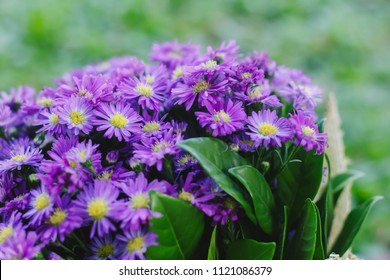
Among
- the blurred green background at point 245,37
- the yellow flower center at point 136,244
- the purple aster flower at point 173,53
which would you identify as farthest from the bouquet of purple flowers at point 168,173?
the blurred green background at point 245,37

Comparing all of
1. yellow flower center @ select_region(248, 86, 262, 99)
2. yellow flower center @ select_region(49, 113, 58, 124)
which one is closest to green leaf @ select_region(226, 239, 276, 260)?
yellow flower center @ select_region(248, 86, 262, 99)

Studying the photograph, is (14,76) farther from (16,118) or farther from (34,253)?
(34,253)

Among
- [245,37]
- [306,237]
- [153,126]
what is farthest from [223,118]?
[245,37]

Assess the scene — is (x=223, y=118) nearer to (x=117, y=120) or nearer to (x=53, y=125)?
(x=117, y=120)

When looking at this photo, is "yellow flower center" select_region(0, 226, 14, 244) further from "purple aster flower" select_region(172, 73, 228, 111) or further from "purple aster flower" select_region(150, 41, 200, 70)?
"purple aster flower" select_region(150, 41, 200, 70)

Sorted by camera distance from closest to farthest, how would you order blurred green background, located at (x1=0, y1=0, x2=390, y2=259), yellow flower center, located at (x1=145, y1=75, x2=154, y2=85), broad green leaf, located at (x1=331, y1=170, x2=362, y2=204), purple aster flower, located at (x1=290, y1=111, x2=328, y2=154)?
purple aster flower, located at (x1=290, y1=111, x2=328, y2=154) → yellow flower center, located at (x1=145, y1=75, x2=154, y2=85) → broad green leaf, located at (x1=331, y1=170, x2=362, y2=204) → blurred green background, located at (x1=0, y1=0, x2=390, y2=259)

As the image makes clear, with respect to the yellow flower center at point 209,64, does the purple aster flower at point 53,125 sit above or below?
below

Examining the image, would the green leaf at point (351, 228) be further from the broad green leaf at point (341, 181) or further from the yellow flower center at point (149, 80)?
the yellow flower center at point (149, 80)
